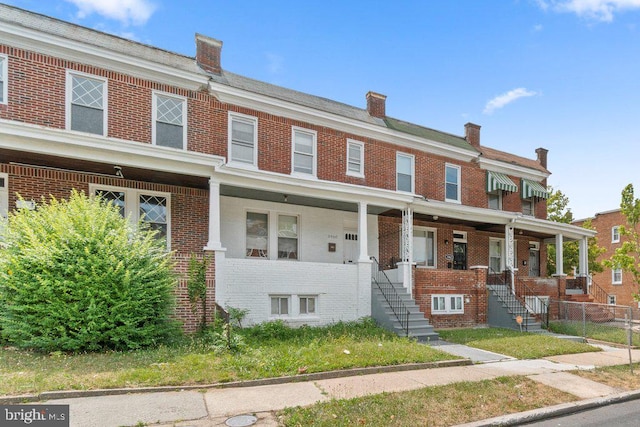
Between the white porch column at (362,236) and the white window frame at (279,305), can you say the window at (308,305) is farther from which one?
the white porch column at (362,236)

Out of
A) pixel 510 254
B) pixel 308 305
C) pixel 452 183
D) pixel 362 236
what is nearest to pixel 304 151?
pixel 362 236

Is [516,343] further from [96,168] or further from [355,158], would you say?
[96,168]

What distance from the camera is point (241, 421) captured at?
17.3ft

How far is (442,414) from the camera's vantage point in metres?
5.84

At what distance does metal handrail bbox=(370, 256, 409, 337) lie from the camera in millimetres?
11763

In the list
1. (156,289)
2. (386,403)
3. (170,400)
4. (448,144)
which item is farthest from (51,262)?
(448,144)

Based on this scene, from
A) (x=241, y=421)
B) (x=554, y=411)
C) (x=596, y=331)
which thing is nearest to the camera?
(x=241, y=421)

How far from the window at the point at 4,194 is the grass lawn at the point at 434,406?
29.1 feet

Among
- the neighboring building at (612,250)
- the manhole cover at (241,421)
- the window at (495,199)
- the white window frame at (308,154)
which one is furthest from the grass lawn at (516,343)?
the neighboring building at (612,250)

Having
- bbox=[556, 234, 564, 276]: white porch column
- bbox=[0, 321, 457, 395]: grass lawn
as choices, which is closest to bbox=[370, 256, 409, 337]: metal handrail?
bbox=[0, 321, 457, 395]: grass lawn

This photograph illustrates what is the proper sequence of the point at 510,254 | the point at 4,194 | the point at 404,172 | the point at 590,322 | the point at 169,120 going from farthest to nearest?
the point at 404,172 → the point at 510,254 → the point at 590,322 → the point at 169,120 → the point at 4,194

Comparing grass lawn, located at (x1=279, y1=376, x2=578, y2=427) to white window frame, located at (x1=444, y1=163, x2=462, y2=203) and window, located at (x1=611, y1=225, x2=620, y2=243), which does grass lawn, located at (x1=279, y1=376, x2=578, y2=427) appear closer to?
white window frame, located at (x1=444, y1=163, x2=462, y2=203)

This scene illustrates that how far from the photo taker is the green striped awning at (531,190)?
1988 cm

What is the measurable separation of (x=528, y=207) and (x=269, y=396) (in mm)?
18676
